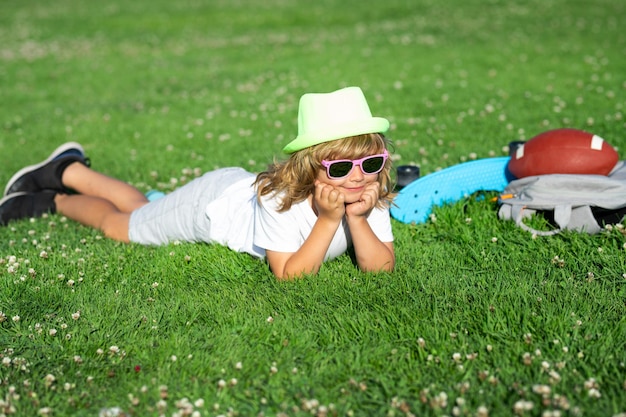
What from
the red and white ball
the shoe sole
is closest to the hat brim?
the red and white ball

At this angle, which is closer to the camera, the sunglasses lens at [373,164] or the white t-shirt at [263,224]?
the sunglasses lens at [373,164]

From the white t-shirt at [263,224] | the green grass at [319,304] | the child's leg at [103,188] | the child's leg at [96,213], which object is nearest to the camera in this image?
the green grass at [319,304]

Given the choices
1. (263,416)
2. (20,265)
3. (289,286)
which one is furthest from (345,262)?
(20,265)

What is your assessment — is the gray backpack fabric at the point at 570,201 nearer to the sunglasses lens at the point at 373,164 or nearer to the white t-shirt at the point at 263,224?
the white t-shirt at the point at 263,224

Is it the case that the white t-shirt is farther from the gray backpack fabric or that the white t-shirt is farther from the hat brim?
the gray backpack fabric

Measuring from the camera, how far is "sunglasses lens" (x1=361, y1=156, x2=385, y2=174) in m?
4.70

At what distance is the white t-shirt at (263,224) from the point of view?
5.14 metres

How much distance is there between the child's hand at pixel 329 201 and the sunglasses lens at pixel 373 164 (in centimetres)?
25

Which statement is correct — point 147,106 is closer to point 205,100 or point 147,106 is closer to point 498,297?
point 205,100

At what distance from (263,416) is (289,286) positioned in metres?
1.51

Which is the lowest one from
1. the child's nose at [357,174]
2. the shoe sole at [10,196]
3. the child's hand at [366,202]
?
the shoe sole at [10,196]

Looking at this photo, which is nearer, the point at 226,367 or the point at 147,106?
the point at 226,367

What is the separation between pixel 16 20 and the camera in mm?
28672

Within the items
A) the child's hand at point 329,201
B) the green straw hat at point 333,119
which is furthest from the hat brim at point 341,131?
the child's hand at point 329,201
